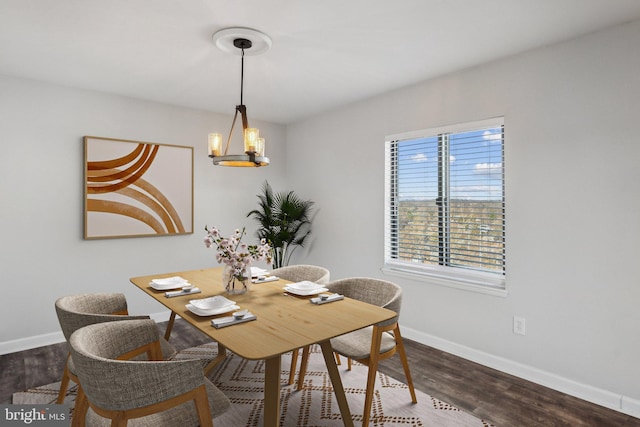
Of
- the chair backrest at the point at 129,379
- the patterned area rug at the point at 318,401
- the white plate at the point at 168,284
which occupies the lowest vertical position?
the patterned area rug at the point at 318,401

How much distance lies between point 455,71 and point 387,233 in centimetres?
165

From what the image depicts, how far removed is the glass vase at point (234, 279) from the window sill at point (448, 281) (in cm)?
174

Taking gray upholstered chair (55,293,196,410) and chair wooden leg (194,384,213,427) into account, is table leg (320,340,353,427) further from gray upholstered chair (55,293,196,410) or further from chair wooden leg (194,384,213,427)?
gray upholstered chair (55,293,196,410)

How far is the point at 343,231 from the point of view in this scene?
4.25 meters

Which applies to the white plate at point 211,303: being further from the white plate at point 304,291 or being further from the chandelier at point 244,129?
the chandelier at point 244,129

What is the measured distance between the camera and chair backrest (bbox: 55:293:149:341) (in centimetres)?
195

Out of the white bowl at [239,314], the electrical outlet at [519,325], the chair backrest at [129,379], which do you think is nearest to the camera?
the chair backrest at [129,379]

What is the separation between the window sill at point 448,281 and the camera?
293 cm

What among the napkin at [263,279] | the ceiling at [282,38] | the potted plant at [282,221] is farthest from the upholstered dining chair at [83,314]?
the potted plant at [282,221]

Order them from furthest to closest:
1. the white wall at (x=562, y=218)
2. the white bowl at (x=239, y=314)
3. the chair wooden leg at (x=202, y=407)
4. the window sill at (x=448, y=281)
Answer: the window sill at (x=448, y=281) < the white wall at (x=562, y=218) < the white bowl at (x=239, y=314) < the chair wooden leg at (x=202, y=407)

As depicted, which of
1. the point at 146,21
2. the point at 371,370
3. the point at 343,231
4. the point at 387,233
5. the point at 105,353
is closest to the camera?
the point at 105,353

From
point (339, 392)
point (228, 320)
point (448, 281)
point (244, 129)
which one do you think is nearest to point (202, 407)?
Result: point (228, 320)

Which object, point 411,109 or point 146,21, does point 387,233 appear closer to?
point 411,109

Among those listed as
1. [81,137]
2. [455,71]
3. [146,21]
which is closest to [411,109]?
[455,71]
